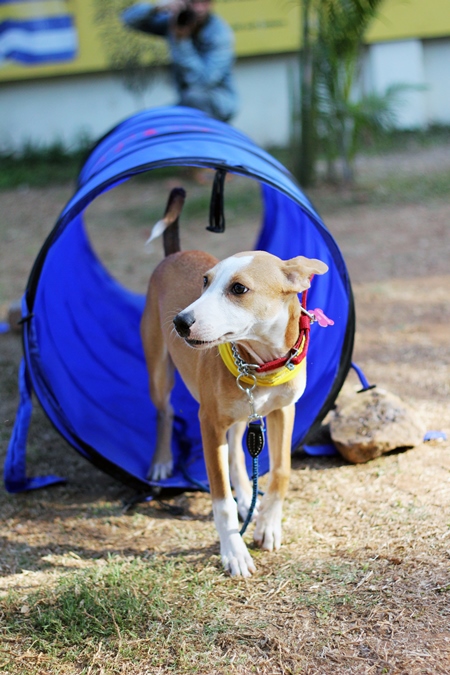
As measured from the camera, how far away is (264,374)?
3238mm

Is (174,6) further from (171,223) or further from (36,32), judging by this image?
(171,223)

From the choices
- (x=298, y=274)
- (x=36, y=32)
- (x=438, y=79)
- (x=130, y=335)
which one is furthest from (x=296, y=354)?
(x=438, y=79)

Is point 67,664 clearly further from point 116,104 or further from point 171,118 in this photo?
point 116,104

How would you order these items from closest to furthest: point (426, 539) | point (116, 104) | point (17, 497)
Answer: point (426, 539) < point (17, 497) < point (116, 104)

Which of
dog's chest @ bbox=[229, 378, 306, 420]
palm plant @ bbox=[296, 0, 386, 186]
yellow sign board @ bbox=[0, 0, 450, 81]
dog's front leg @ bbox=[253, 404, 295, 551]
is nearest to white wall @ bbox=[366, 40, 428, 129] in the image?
yellow sign board @ bbox=[0, 0, 450, 81]

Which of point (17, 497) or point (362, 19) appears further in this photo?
point (362, 19)

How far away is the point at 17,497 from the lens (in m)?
4.36

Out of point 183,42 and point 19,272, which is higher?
point 183,42

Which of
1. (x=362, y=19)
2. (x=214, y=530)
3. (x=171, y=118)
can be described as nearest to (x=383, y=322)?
(x=171, y=118)

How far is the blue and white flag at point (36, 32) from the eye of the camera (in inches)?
517

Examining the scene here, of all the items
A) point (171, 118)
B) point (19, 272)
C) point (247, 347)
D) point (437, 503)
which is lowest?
point (19, 272)

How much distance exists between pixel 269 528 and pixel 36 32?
39.5ft

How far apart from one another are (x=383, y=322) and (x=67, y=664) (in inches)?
167

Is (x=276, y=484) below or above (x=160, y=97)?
below
